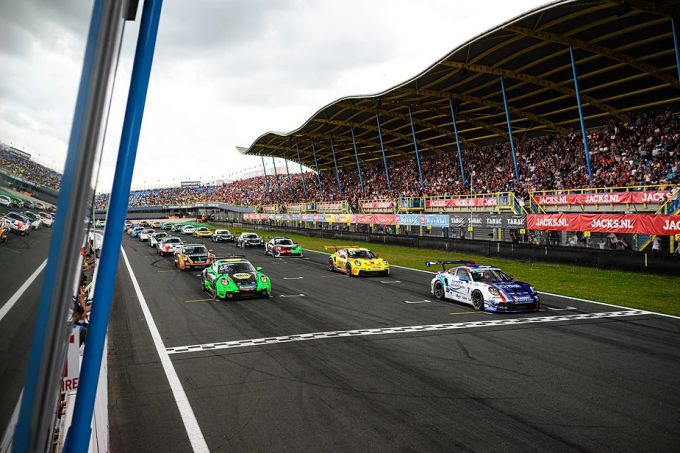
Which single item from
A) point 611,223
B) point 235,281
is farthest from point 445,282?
point 611,223

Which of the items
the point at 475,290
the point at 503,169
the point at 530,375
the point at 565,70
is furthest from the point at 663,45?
the point at 530,375

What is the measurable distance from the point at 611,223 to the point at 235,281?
48.4ft

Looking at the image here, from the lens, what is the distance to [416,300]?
46.9 feet

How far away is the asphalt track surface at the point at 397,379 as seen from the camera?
17.2 feet

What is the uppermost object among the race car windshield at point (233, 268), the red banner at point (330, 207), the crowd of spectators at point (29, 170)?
the red banner at point (330, 207)

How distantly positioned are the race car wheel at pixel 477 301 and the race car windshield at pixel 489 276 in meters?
0.45

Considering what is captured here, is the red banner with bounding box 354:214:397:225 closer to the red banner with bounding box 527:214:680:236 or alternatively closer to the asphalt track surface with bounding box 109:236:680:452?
the red banner with bounding box 527:214:680:236

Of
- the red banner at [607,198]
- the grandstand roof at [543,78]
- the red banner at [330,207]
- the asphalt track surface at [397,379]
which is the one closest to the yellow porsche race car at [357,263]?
the asphalt track surface at [397,379]

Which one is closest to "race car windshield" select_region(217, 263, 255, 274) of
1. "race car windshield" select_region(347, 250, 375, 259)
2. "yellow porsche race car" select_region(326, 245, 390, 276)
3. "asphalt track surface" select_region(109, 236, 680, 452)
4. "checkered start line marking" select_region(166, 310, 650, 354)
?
"asphalt track surface" select_region(109, 236, 680, 452)

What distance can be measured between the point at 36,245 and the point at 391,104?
42.5m

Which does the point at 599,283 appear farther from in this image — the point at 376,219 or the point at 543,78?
the point at 376,219

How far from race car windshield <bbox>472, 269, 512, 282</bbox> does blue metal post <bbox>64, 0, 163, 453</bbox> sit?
12.5 metres

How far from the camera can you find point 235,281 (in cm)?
1420

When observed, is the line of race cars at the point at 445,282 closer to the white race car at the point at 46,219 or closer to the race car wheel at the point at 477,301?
the race car wheel at the point at 477,301
